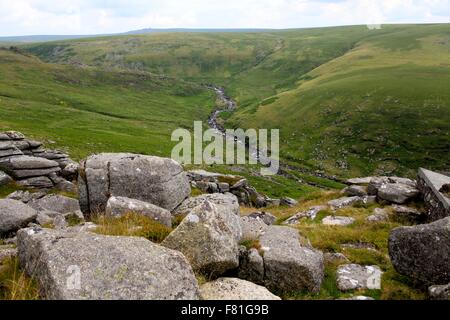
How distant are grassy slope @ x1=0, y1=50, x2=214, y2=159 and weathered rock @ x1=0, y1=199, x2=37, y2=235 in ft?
173

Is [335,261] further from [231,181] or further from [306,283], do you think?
[231,181]

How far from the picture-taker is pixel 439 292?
12.2 meters

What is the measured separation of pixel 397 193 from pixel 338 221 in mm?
5701

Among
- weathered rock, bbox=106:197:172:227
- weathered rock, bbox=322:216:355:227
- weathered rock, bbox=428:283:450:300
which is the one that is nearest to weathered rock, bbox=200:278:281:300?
weathered rock, bbox=428:283:450:300

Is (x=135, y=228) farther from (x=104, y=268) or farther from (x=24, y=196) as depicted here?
(x=24, y=196)

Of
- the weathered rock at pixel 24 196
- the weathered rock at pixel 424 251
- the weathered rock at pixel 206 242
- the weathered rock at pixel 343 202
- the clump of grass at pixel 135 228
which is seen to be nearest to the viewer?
the weathered rock at pixel 206 242

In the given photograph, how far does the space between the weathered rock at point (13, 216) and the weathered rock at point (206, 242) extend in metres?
12.0

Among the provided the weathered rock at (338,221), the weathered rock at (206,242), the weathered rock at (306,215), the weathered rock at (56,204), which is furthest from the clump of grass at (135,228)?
the weathered rock at (306,215)

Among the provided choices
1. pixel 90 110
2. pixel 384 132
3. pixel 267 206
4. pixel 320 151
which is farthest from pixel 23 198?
pixel 90 110

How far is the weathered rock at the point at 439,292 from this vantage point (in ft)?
38.9

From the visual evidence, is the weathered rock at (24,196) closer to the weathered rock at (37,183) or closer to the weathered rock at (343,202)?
the weathered rock at (37,183)

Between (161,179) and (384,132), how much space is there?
10572 centimetres

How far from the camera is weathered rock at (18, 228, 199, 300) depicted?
10.2 meters
